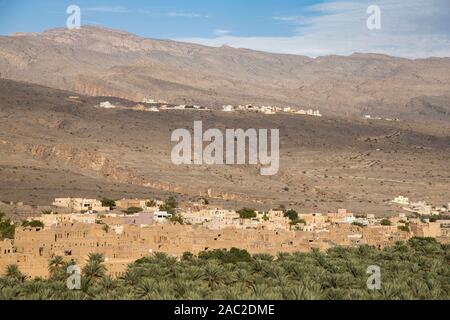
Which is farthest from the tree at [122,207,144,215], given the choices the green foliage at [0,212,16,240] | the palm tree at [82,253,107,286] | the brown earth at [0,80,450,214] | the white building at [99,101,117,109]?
the white building at [99,101,117,109]

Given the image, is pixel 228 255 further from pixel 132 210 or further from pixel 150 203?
pixel 150 203

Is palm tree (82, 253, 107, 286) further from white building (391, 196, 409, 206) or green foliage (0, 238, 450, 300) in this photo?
white building (391, 196, 409, 206)

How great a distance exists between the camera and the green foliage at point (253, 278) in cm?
3269

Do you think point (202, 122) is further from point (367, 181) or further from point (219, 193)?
point (219, 193)

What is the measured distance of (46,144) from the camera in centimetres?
11738

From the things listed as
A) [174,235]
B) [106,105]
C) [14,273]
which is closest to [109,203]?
[174,235]

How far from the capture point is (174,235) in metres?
50.5

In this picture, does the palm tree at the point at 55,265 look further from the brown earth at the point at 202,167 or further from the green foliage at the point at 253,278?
the brown earth at the point at 202,167

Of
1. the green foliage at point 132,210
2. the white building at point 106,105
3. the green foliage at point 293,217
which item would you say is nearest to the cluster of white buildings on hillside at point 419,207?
the green foliage at point 293,217

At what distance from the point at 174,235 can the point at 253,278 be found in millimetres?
12546

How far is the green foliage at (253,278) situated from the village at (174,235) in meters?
1.73

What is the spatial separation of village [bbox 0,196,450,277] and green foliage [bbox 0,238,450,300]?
5.66ft

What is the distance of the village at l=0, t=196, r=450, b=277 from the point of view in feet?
147

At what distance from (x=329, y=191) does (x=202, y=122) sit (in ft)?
143
